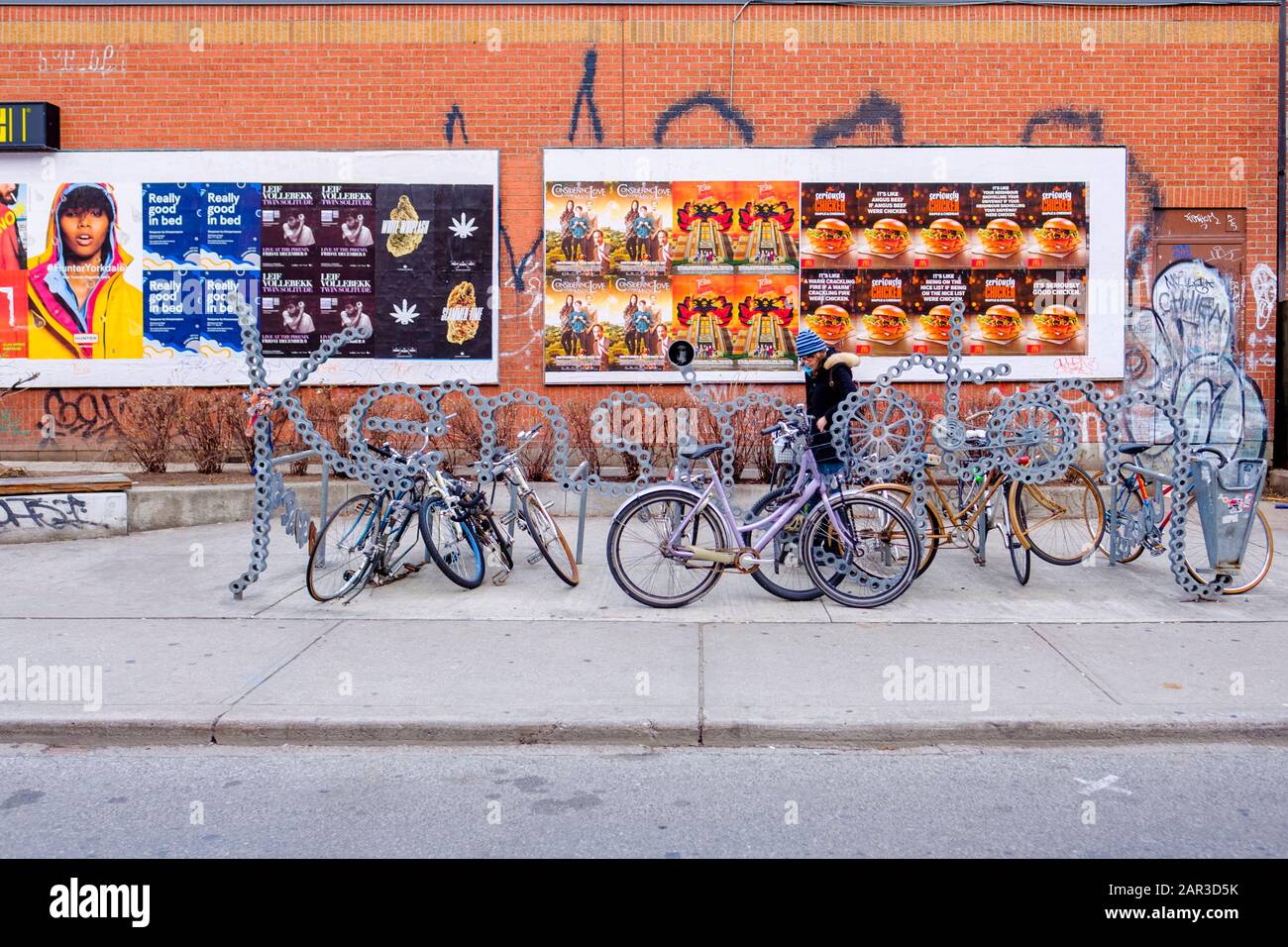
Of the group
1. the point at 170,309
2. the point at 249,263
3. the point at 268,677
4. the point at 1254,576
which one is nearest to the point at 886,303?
the point at 1254,576

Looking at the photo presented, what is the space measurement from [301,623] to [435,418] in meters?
1.71

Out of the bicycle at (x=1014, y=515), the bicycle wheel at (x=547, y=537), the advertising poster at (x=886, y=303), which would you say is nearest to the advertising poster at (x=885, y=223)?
the advertising poster at (x=886, y=303)

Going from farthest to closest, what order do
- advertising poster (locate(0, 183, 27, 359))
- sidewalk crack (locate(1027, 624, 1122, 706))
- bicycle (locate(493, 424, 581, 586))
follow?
advertising poster (locate(0, 183, 27, 359))
bicycle (locate(493, 424, 581, 586))
sidewalk crack (locate(1027, 624, 1122, 706))

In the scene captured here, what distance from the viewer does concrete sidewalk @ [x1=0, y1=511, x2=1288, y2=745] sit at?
534cm

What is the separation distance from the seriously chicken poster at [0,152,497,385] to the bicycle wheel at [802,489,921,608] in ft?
24.9

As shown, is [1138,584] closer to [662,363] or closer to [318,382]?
[662,363]

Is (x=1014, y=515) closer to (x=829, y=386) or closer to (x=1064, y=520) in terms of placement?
(x=1064, y=520)

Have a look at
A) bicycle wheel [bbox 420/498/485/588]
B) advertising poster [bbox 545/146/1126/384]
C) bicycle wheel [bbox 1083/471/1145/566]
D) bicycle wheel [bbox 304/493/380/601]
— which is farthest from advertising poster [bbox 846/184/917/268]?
bicycle wheel [bbox 304/493/380/601]

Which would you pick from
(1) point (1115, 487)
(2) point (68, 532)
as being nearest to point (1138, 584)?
(1) point (1115, 487)

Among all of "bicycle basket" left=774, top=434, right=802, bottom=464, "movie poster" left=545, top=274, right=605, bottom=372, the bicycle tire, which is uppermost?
"movie poster" left=545, top=274, right=605, bottom=372

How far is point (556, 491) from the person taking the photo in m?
11.6

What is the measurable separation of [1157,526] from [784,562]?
2880 millimetres

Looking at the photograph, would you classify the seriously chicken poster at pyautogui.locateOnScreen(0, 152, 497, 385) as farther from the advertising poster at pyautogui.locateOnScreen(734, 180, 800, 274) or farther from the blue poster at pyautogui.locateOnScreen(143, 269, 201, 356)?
the advertising poster at pyautogui.locateOnScreen(734, 180, 800, 274)

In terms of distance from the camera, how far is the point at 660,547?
7.36 meters
